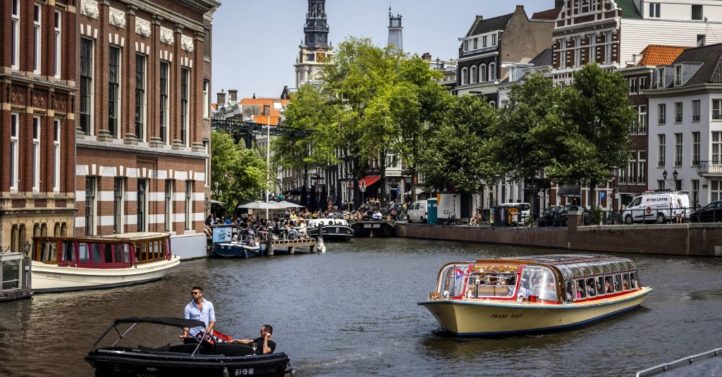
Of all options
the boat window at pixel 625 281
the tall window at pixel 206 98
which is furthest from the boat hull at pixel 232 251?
the boat window at pixel 625 281

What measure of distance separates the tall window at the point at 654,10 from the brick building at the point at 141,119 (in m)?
57.0

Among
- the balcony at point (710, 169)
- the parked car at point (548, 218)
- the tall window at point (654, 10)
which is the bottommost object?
the parked car at point (548, 218)

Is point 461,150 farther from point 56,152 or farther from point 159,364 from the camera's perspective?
point 159,364

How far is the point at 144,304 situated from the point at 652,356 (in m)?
19.7

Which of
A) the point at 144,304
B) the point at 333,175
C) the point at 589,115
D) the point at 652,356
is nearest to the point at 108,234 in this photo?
the point at 144,304

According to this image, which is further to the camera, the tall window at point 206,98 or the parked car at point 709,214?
the tall window at point 206,98

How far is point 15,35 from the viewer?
56094 mm

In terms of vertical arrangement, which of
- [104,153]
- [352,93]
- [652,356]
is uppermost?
[352,93]

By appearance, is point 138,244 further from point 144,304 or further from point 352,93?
point 352,93

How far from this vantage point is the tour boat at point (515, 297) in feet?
149

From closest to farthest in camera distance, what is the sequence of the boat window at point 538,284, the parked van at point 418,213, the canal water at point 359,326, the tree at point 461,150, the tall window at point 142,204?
the canal water at point 359,326 < the boat window at point 538,284 < the tall window at point 142,204 < the tree at point 461,150 < the parked van at point 418,213

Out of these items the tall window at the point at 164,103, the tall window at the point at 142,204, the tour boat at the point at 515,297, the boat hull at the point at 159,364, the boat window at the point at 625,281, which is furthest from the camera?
the tall window at the point at 164,103

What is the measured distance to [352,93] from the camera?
132750mm

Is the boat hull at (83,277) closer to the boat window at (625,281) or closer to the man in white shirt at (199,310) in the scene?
the man in white shirt at (199,310)
